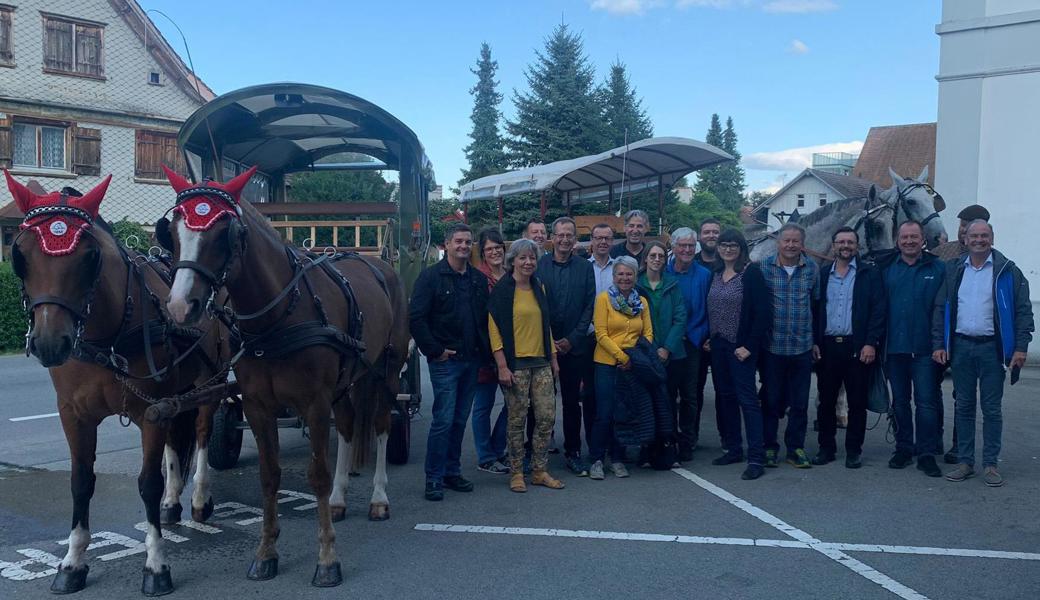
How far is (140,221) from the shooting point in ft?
73.7

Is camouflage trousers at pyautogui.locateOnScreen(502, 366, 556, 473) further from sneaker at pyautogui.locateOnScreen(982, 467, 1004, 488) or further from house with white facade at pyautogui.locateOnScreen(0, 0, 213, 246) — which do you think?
house with white facade at pyautogui.locateOnScreen(0, 0, 213, 246)

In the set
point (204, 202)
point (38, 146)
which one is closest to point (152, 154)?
point (38, 146)

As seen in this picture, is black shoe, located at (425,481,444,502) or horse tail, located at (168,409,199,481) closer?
horse tail, located at (168,409,199,481)

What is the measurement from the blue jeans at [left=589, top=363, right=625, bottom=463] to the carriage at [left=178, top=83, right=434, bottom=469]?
4.98 ft

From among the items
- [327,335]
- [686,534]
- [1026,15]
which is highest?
[1026,15]

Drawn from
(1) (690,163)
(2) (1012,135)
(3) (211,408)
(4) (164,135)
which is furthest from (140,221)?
(2) (1012,135)

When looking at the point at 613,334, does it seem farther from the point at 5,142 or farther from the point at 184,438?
the point at 5,142

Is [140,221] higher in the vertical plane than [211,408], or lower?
higher

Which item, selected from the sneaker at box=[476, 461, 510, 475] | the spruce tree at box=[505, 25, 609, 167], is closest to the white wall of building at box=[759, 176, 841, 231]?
the spruce tree at box=[505, 25, 609, 167]

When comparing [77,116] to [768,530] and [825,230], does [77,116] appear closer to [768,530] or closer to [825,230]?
[825,230]

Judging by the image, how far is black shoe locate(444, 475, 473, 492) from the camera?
6.15m

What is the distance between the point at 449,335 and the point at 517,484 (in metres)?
1.20

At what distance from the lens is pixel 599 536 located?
5035mm

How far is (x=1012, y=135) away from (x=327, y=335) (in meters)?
12.7
